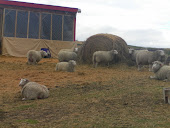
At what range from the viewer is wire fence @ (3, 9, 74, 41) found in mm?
23625

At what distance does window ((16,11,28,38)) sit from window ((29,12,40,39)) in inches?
20.9

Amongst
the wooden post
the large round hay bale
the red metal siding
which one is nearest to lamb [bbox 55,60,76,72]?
the large round hay bale

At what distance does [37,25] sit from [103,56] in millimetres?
10922

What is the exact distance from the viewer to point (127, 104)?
5.80 m

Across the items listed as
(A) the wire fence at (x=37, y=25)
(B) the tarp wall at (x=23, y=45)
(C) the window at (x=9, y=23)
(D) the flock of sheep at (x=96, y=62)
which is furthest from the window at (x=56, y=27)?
(D) the flock of sheep at (x=96, y=62)

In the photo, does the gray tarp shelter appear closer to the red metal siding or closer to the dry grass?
the red metal siding

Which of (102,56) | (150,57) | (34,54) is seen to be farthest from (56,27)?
(150,57)

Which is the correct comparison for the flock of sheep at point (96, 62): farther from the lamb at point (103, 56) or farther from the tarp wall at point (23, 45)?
the tarp wall at point (23, 45)

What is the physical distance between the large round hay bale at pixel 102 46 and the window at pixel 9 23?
874cm

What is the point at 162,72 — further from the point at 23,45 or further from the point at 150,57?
the point at 23,45

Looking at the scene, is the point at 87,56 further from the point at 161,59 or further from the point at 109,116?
the point at 109,116

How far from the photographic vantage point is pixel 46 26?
24.7m

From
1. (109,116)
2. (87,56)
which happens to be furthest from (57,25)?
(109,116)

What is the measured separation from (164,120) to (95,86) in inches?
172
